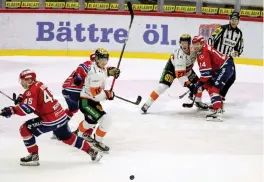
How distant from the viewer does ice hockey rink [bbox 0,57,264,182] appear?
4.87 meters

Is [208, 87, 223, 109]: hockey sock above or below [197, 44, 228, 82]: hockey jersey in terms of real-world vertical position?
below

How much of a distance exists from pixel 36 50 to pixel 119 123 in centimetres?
485

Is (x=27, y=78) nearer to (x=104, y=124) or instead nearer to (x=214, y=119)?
(x=104, y=124)

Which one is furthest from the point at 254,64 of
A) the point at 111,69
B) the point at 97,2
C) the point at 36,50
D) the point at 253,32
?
the point at 111,69

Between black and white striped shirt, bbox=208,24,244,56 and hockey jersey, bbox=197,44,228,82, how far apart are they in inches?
38.5

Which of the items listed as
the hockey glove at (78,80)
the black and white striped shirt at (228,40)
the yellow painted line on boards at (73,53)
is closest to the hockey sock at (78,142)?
the hockey glove at (78,80)

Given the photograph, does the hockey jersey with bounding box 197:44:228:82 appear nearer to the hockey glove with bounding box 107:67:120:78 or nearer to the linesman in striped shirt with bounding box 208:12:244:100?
the linesman in striped shirt with bounding box 208:12:244:100

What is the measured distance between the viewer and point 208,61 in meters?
6.74

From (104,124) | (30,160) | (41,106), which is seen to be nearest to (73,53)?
(104,124)

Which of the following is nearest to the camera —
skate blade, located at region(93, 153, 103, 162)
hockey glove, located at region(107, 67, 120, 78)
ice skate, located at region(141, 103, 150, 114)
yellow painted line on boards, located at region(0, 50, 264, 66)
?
skate blade, located at region(93, 153, 103, 162)

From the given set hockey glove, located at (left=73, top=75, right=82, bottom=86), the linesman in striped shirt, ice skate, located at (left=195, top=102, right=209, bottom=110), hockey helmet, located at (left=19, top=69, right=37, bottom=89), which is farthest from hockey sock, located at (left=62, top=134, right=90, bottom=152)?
the linesman in striped shirt

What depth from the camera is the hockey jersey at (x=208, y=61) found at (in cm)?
673

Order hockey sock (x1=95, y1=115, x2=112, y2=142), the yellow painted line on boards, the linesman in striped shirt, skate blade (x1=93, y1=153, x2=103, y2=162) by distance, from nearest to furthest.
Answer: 1. skate blade (x1=93, y1=153, x2=103, y2=162)
2. hockey sock (x1=95, y1=115, x2=112, y2=142)
3. the linesman in striped shirt
4. the yellow painted line on boards

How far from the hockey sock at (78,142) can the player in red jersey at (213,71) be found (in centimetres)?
217
